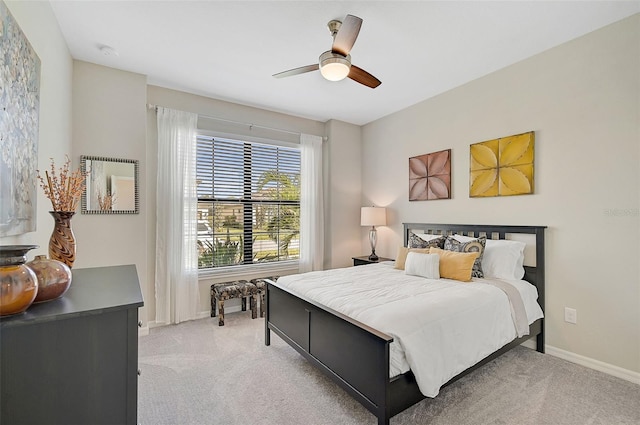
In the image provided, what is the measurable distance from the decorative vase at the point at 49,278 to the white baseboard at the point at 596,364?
3.68 metres

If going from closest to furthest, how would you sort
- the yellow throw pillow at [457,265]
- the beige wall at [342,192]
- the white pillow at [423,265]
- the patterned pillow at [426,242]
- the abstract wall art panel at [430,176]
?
the yellow throw pillow at [457,265] < the white pillow at [423,265] < the patterned pillow at [426,242] < the abstract wall art panel at [430,176] < the beige wall at [342,192]

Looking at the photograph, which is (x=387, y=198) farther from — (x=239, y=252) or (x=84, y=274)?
(x=84, y=274)

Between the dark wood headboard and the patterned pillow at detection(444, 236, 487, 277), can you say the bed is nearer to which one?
the dark wood headboard

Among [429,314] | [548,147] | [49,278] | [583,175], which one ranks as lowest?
[429,314]

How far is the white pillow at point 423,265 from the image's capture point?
9.52ft

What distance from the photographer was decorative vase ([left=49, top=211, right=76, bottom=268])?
4.98 feet

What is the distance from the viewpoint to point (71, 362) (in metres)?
0.99

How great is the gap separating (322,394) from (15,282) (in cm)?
192

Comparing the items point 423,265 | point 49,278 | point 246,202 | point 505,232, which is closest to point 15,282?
point 49,278

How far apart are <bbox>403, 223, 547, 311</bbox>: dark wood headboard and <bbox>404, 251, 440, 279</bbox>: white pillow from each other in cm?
76

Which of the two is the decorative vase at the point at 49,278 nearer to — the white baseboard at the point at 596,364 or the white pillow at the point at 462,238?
the white pillow at the point at 462,238

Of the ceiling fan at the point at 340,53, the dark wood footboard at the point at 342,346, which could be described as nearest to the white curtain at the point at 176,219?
the dark wood footboard at the point at 342,346

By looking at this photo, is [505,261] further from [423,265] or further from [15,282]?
[15,282]

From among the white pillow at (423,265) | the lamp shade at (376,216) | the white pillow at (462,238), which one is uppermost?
the lamp shade at (376,216)
